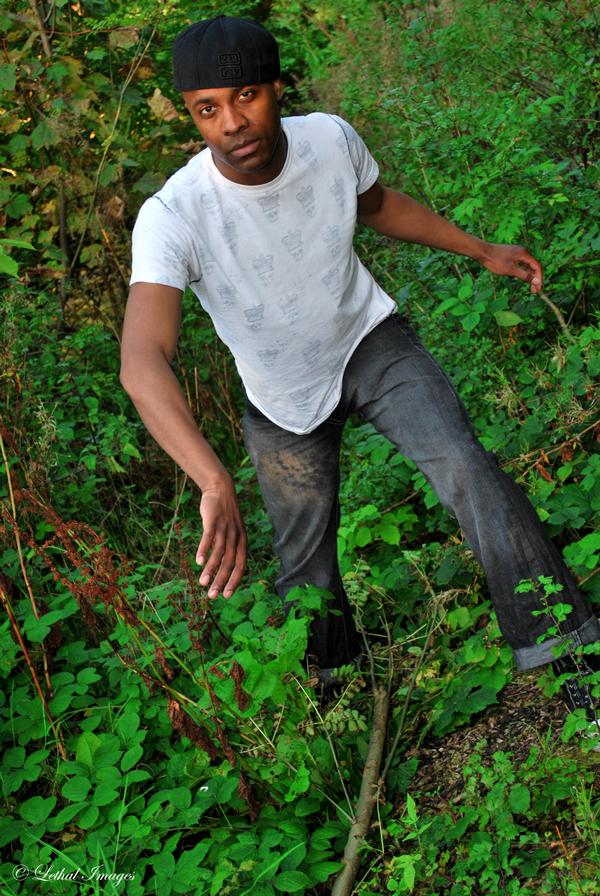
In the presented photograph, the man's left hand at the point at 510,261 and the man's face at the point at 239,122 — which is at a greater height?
the man's face at the point at 239,122

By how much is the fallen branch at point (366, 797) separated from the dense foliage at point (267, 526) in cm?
5

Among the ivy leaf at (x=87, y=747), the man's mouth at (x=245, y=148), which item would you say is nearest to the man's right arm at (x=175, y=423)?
the man's mouth at (x=245, y=148)

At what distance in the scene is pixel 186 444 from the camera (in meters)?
2.73

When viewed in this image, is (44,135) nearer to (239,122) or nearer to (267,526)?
(267,526)

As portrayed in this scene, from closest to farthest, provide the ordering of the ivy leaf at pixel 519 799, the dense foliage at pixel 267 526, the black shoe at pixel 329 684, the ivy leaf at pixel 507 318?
1. the ivy leaf at pixel 519 799
2. the dense foliage at pixel 267 526
3. the black shoe at pixel 329 684
4. the ivy leaf at pixel 507 318

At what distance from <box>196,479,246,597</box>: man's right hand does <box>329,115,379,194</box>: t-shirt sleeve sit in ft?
4.31

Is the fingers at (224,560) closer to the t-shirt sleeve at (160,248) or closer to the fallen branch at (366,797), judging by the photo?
the t-shirt sleeve at (160,248)

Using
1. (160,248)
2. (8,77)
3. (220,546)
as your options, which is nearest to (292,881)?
(220,546)

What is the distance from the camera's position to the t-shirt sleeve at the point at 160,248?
9.74 ft

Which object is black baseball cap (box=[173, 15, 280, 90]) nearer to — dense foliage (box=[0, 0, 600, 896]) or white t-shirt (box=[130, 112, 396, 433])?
white t-shirt (box=[130, 112, 396, 433])

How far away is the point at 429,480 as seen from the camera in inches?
128

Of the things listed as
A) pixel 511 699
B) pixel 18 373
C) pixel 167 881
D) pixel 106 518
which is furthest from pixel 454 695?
pixel 18 373

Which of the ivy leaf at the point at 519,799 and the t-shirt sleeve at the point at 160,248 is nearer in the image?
the ivy leaf at the point at 519,799

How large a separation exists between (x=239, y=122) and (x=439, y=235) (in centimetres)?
91
